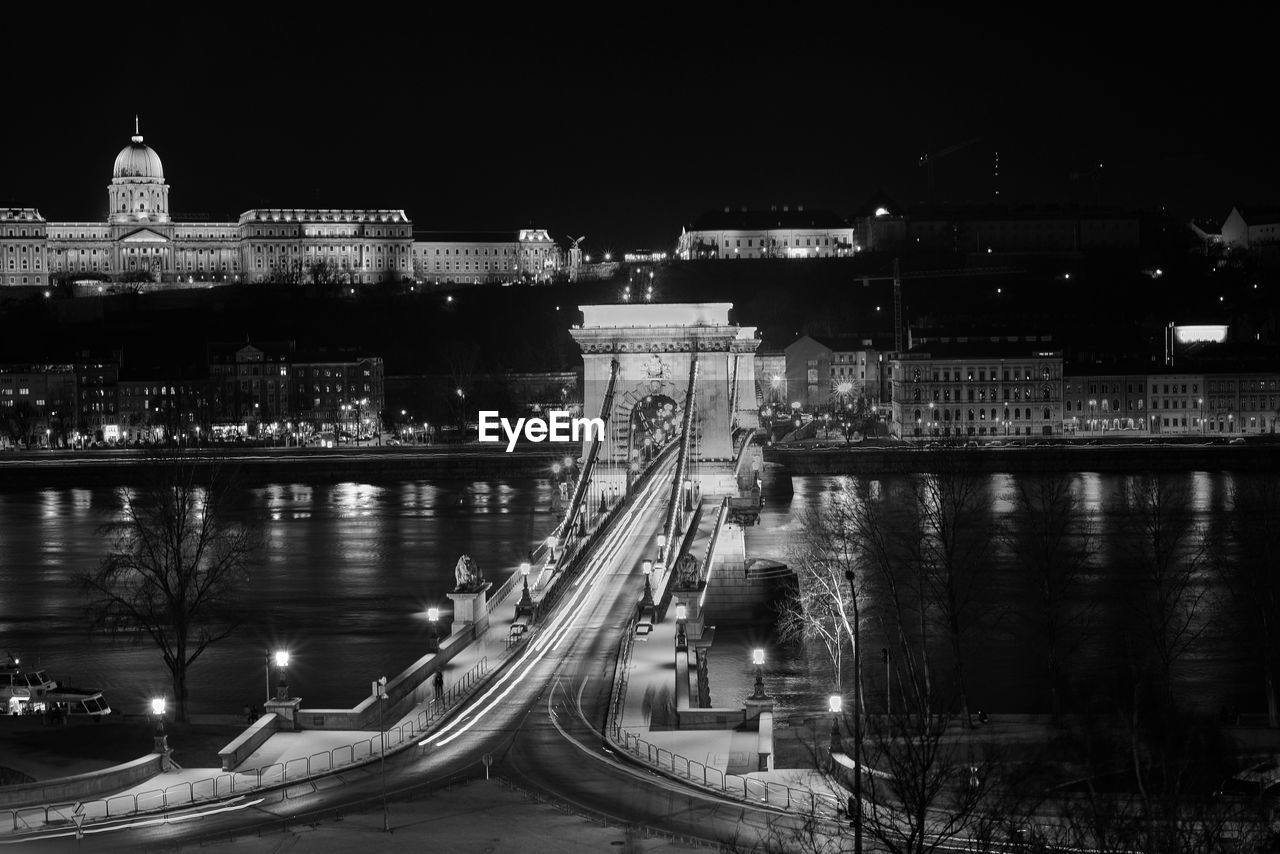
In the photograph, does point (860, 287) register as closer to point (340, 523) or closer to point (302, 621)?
point (340, 523)

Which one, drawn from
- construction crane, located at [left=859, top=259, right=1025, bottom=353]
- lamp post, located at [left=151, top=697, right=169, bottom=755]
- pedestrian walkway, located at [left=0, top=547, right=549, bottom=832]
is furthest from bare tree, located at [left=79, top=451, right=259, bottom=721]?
construction crane, located at [left=859, top=259, right=1025, bottom=353]

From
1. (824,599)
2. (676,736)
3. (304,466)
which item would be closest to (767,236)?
(304,466)

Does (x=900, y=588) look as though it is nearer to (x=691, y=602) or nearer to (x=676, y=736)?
(x=691, y=602)

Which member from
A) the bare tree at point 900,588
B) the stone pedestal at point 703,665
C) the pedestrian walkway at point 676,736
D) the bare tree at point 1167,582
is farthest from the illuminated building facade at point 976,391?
the pedestrian walkway at point 676,736

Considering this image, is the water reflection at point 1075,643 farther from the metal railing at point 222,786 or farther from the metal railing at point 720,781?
the metal railing at point 222,786

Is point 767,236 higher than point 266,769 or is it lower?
higher

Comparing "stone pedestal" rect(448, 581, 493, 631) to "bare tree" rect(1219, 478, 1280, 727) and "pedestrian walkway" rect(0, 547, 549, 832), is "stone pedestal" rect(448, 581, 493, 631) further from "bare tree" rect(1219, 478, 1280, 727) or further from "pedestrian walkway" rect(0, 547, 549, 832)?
"bare tree" rect(1219, 478, 1280, 727)
